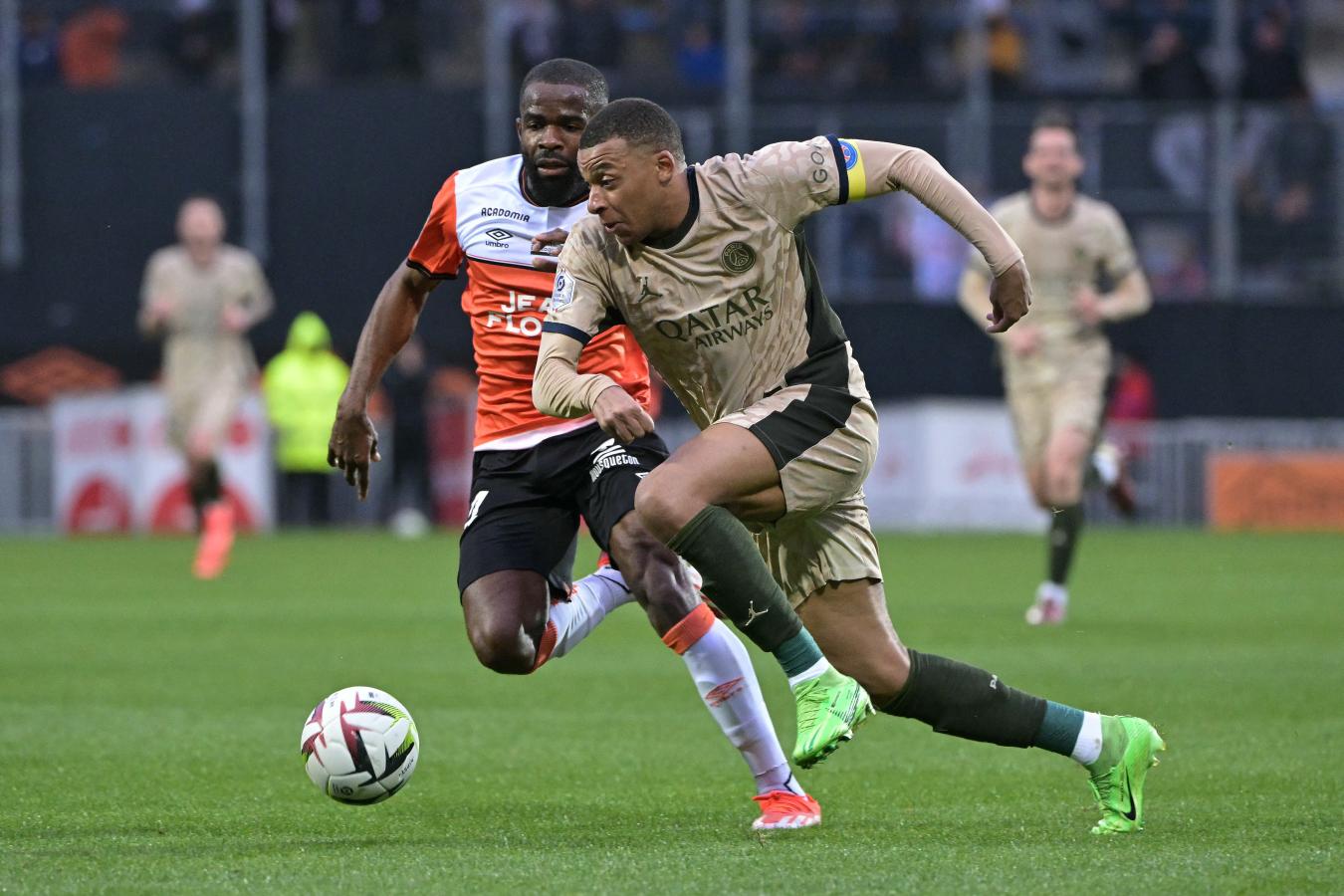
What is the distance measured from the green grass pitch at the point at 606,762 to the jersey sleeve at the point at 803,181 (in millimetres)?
1636

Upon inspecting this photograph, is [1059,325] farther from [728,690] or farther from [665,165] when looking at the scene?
[665,165]

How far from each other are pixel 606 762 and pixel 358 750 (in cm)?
156

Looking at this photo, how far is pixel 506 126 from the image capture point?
74.4ft

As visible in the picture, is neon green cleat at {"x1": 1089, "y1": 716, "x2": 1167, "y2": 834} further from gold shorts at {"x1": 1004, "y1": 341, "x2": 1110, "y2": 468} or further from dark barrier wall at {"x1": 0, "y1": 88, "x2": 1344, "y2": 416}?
dark barrier wall at {"x1": 0, "y1": 88, "x2": 1344, "y2": 416}

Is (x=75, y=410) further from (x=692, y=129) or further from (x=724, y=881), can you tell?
(x=724, y=881)

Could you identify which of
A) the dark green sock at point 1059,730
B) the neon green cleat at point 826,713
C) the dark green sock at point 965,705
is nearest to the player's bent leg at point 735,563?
the neon green cleat at point 826,713

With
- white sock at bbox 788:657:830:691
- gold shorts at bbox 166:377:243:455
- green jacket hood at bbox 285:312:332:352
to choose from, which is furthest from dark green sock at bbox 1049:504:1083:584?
green jacket hood at bbox 285:312:332:352

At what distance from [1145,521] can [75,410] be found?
11.0 metres

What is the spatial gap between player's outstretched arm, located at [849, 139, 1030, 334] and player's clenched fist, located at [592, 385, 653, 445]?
0.86 m

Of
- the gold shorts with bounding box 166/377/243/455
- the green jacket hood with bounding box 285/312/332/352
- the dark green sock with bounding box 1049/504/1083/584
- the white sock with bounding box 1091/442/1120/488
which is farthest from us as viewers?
the green jacket hood with bounding box 285/312/332/352

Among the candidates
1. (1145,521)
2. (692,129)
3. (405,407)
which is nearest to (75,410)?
(405,407)

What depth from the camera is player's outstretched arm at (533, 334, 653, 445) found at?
18.0ft

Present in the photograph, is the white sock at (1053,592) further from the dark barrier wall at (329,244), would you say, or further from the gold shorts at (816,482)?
the dark barrier wall at (329,244)

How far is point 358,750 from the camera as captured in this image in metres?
6.08
